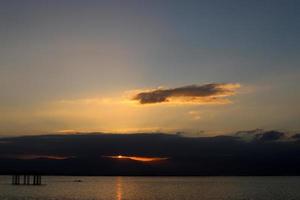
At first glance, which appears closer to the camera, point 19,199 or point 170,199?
point 19,199

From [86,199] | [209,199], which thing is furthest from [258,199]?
[86,199]

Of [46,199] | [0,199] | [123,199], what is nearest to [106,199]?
[123,199]

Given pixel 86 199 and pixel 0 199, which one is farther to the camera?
pixel 86 199

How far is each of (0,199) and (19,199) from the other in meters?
3.92

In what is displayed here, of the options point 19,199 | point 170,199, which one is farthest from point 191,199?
point 19,199

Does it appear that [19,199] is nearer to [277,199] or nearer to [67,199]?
[67,199]

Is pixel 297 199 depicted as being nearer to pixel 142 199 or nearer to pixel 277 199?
pixel 277 199

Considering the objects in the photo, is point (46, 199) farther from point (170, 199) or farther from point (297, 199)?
point (297, 199)

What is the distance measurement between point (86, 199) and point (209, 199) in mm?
29074

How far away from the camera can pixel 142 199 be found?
109188 millimetres

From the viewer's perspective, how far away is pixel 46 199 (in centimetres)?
10419

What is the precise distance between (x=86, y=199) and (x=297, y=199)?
163 feet

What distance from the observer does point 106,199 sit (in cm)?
10931

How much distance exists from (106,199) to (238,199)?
3119 centimetres
